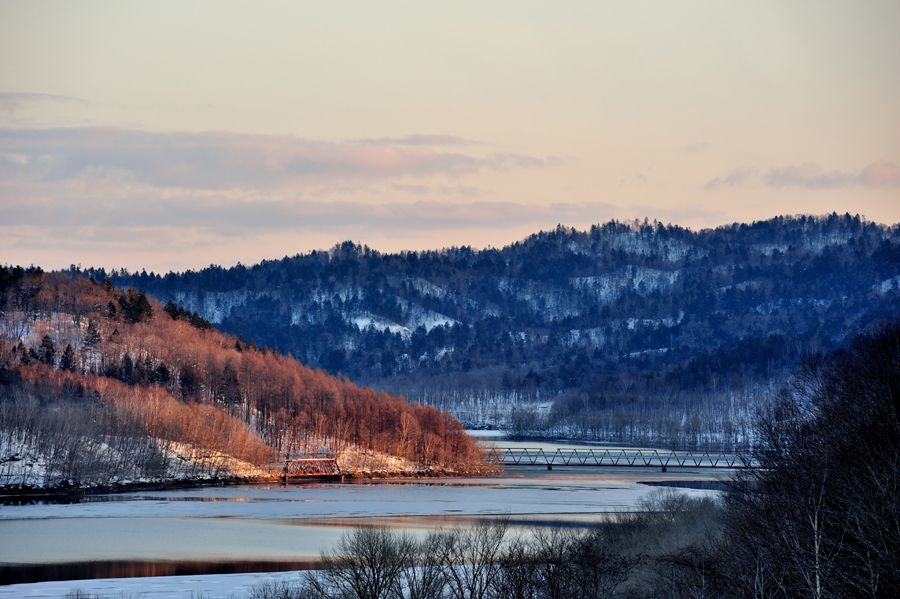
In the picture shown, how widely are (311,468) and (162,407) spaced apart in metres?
22.0

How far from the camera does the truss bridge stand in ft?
412

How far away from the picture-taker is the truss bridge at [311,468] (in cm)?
12562

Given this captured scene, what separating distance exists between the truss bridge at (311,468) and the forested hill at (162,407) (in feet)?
6.81

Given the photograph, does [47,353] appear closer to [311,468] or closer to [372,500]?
[311,468]

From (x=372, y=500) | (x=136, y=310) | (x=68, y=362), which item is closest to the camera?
(x=372, y=500)

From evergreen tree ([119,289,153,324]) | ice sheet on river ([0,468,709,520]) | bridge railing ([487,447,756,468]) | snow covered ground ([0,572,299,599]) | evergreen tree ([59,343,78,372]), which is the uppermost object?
evergreen tree ([119,289,153,324])

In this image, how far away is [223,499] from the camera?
9088cm

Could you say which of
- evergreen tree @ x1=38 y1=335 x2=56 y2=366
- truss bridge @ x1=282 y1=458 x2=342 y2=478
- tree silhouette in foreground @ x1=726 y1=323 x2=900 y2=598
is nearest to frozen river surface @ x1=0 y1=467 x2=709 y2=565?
truss bridge @ x1=282 y1=458 x2=342 y2=478

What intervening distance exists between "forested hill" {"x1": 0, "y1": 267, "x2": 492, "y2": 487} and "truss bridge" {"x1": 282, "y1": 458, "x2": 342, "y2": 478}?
6.81 feet

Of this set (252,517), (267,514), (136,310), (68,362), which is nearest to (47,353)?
(68,362)

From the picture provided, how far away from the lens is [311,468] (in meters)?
133

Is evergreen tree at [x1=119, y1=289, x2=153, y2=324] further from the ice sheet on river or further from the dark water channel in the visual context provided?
the dark water channel

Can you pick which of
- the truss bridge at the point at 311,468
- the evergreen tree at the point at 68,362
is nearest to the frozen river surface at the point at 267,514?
the truss bridge at the point at 311,468

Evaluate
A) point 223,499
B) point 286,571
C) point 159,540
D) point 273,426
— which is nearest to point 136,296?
point 273,426
